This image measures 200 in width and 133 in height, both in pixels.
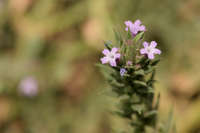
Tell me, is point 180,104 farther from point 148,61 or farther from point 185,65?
point 148,61

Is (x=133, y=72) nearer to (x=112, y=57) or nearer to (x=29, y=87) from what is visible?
(x=112, y=57)

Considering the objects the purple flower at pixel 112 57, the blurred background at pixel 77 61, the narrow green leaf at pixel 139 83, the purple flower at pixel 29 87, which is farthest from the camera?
the purple flower at pixel 29 87

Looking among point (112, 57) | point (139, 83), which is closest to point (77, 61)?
point (139, 83)

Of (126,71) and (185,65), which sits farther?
(185,65)

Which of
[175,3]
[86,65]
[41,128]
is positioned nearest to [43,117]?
[41,128]

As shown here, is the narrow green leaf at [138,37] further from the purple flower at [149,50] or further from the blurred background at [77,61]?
the blurred background at [77,61]

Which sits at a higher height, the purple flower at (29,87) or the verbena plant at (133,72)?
the purple flower at (29,87)

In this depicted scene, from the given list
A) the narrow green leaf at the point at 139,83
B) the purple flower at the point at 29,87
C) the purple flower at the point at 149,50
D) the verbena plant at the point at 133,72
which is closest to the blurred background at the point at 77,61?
the purple flower at the point at 29,87

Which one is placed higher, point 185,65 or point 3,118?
point 185,65
